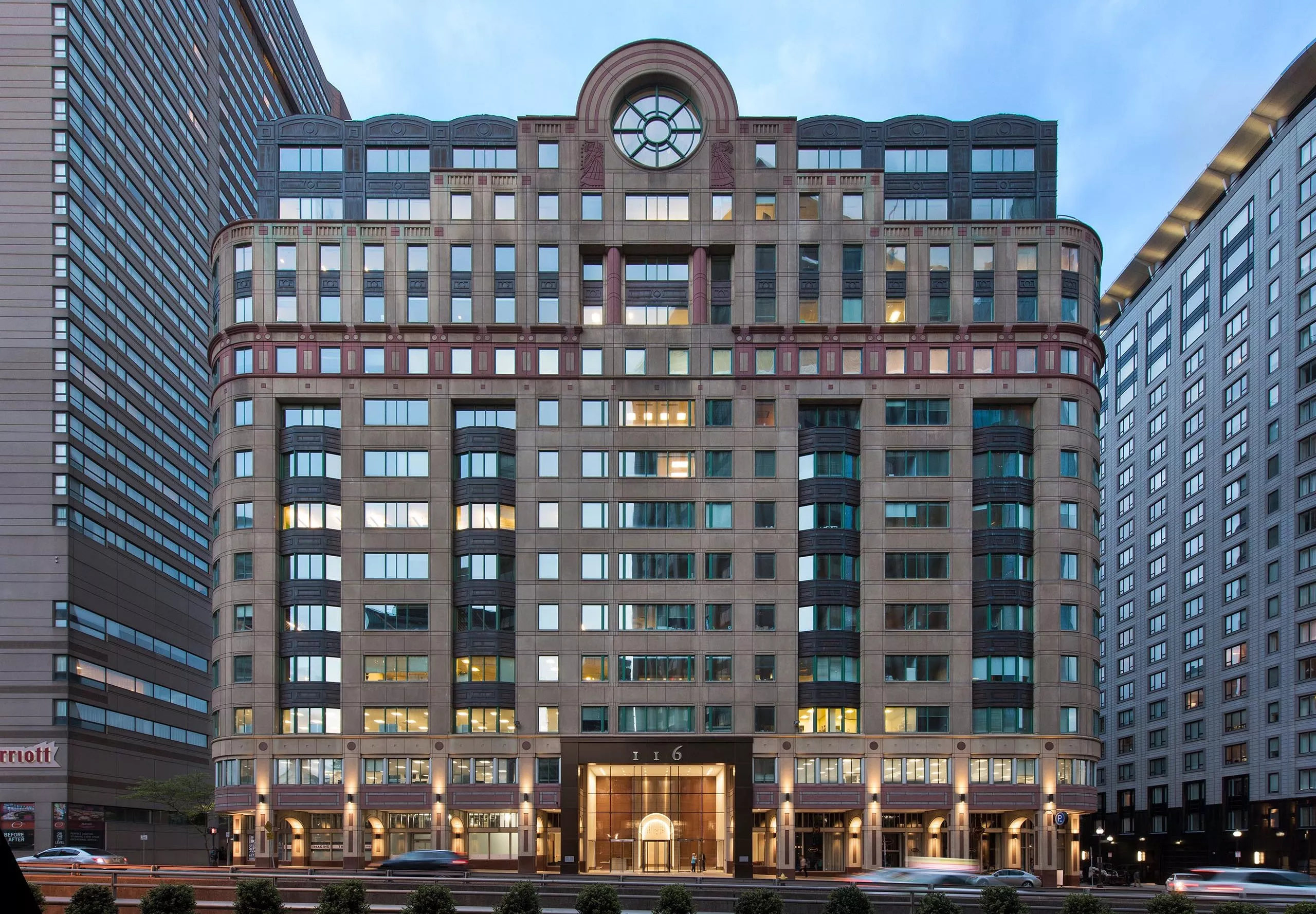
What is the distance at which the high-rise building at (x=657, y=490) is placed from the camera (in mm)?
76500

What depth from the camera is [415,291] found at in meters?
81.1

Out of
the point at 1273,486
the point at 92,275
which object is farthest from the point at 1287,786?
the point at 92,275

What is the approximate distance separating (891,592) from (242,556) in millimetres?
45123

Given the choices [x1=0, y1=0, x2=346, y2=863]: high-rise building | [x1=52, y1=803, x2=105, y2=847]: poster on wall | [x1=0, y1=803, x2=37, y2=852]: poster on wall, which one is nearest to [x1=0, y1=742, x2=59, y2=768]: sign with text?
[x1=0, y1=0, x2=346, y2=863]: high-rise building

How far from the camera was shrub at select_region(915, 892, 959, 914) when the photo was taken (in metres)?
36.4

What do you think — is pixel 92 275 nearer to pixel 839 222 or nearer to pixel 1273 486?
pixel 839 222

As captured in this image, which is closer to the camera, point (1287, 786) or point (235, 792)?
point (235, 792)

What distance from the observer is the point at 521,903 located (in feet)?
121

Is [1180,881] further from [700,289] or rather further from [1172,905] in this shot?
[700,289]

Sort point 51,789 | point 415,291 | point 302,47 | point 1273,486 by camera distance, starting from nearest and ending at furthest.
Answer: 1. point 415,291
2. point 51,789
3. point 1273,486
4. point 302,47

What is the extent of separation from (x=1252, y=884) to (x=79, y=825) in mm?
92562

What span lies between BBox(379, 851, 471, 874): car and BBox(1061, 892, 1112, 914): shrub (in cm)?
3113

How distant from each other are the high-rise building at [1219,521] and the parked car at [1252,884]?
4692cm

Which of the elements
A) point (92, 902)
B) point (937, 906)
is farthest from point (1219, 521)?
point (92, 902)
